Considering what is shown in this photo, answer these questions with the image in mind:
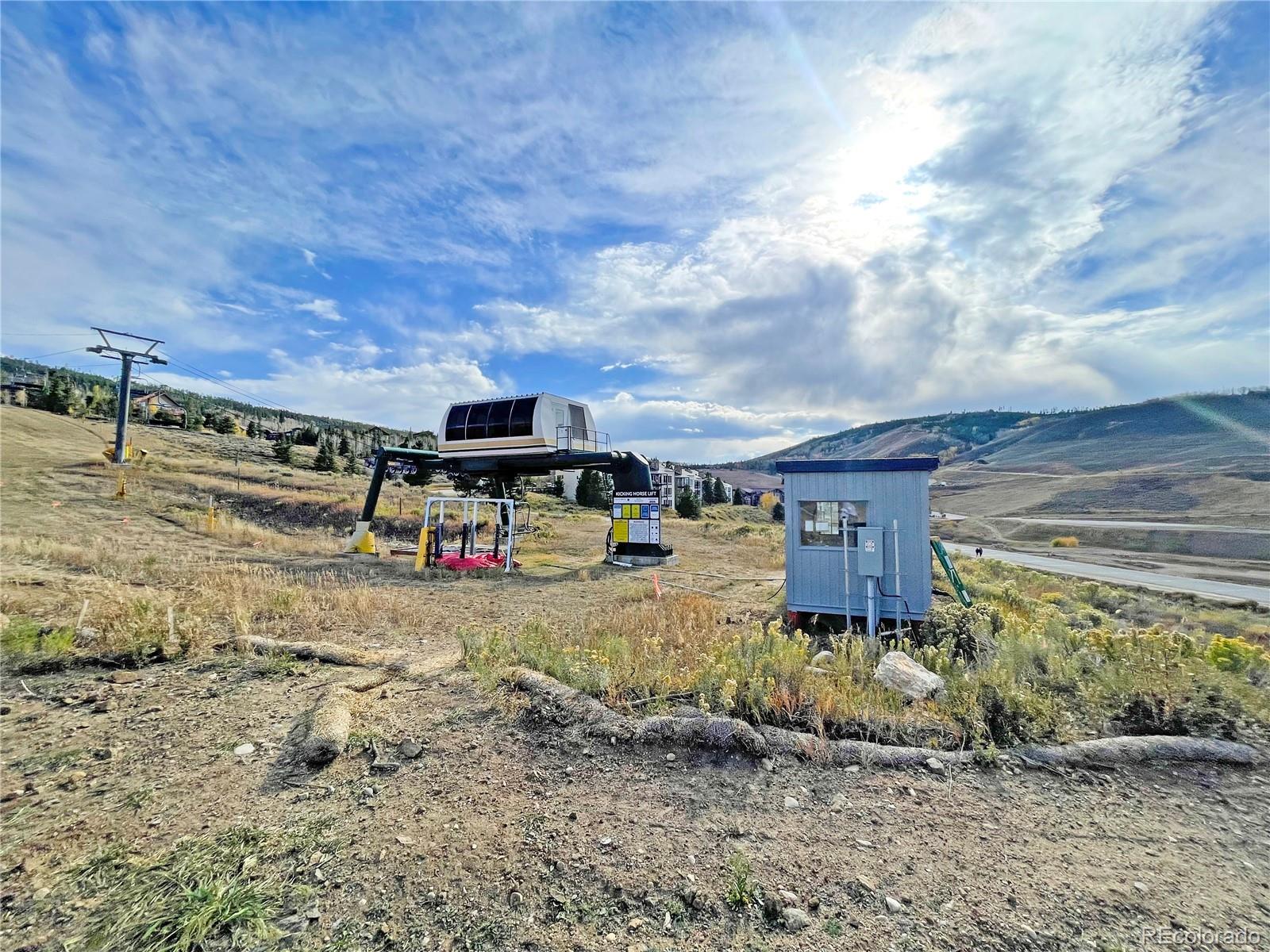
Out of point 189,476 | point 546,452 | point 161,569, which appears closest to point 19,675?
point 161,569

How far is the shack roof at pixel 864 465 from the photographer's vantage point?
10078 mm

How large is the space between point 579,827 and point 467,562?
1459 cm

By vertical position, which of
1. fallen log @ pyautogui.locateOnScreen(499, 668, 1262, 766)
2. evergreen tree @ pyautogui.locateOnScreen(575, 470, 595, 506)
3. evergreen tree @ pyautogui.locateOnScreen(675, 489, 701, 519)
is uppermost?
evergreen tree @ pyautogui.locateOnScreen(575, 470, 595, 506)

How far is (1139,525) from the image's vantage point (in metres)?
50.7

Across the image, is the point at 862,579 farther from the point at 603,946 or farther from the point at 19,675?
the point at 19,675

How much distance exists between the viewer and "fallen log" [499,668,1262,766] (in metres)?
4.31

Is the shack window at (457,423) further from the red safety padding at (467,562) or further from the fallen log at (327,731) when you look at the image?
the fallen log at (327,731)

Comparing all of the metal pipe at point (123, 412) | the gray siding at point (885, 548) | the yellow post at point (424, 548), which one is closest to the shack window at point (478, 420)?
the yellow post at point (424, 548)

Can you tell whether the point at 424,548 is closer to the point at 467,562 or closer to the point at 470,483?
the point at 467,562

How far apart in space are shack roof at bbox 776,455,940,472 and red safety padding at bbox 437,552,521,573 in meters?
10.5

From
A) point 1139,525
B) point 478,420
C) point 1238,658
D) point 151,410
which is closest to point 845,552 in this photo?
point 1238,658

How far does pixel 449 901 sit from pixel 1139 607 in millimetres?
19984


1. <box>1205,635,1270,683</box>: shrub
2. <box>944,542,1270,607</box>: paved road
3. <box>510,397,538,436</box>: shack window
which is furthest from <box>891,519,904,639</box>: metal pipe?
<box>944,542,1270,607</box>: paved road

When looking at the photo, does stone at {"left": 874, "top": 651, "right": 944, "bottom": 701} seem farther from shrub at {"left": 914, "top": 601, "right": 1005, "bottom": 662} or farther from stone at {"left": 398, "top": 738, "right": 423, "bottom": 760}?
stone at {"left": 398, "top": 738, "right": 423, "bottom": 760}
